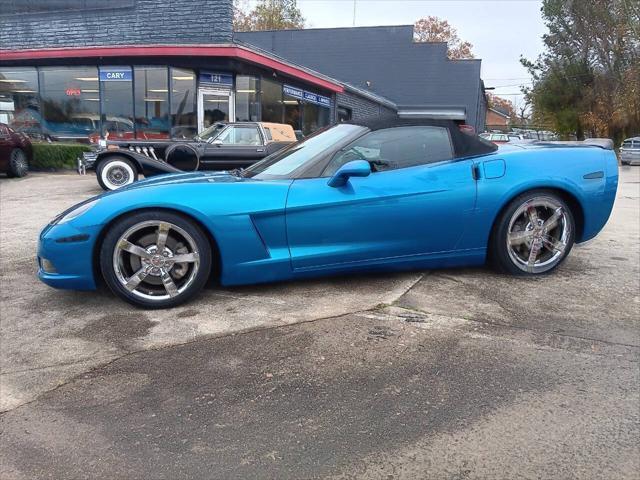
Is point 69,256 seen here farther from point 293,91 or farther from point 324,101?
point 324,101

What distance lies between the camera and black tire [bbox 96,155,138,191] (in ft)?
34.1

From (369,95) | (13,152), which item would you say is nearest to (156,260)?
(13,152)

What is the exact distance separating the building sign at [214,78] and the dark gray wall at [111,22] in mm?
923

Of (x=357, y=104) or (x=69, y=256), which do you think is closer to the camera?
(x=69, y=256)

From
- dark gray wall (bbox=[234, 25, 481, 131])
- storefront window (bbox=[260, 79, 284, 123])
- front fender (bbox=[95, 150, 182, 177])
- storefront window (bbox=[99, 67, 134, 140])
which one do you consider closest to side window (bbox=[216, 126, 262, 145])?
front fender (bbox=[95, 150, 182, 177])

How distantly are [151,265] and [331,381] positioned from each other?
166 cm

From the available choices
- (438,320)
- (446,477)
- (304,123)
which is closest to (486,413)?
(446,477)

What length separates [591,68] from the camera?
123 ft

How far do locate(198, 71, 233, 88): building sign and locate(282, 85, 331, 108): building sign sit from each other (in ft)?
11.0

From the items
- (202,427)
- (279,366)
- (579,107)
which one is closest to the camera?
(202,427)

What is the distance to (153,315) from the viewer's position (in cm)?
366

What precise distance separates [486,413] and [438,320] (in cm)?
107

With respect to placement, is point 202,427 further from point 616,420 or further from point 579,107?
point 579,107

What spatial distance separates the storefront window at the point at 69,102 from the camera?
16.3m
